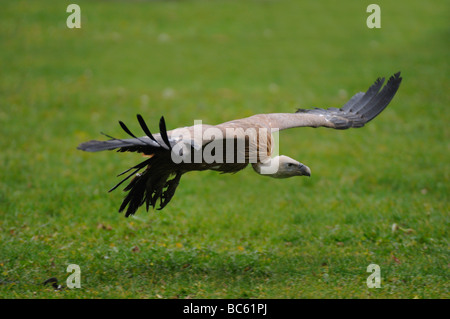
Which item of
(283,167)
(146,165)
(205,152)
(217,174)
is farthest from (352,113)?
(146,165)

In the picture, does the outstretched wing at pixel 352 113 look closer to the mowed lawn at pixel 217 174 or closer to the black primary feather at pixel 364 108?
the black primary feather at pixel 364 108

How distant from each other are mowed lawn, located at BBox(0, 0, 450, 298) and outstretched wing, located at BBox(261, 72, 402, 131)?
48.8 inches

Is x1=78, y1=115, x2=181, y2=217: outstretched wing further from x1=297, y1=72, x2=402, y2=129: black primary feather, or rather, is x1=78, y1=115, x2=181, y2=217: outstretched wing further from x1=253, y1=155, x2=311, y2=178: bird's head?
x1=297, y1=72, x2=402, y2=129: black primary feather

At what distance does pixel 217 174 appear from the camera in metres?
8.93

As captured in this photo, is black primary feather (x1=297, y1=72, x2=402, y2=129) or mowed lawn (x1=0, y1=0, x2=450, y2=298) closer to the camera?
mowed lawn (x1=0, y1=0, x2=450, y2=298)

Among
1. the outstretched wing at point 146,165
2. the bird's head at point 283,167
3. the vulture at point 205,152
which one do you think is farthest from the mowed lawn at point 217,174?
the bird's head at point 283,167

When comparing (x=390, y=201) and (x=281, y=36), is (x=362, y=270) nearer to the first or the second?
(x=390, y=201)

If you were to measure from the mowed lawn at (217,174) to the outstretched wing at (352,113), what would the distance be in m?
1.24

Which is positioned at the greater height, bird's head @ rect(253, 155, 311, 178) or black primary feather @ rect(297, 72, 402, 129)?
black primary feather @ rect(297, 72, 402, 129)

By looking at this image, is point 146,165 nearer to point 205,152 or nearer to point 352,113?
point 205,152

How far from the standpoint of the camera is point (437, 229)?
21.9 feet

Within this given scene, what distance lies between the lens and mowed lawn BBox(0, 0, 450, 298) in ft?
19.0

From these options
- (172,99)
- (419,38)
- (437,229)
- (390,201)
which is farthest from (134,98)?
(419,38)

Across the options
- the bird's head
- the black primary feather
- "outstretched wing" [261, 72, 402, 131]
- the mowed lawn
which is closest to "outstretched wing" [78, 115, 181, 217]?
the mowed lawn
